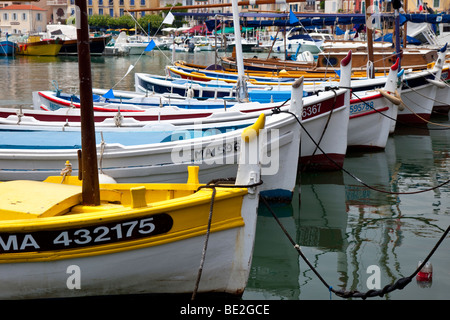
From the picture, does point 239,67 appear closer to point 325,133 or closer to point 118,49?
point 325,133

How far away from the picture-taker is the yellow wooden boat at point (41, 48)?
60906 mm

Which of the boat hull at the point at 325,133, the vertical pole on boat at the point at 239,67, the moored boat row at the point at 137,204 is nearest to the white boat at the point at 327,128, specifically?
the boat hull at the point at 325,133

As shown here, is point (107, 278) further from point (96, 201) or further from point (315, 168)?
point (315, 168)

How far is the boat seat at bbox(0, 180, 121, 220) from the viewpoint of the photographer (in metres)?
6.73

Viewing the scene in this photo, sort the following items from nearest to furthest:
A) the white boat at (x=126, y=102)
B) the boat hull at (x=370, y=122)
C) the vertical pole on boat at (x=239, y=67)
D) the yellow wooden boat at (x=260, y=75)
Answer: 1. the vertical pole on boat at (x=239, y=67)
2. the white boat at (x=126, y=102)
3. the boat hull at (x=370, y=122)
4. the yellow wooden boat at (x=260, y=75)

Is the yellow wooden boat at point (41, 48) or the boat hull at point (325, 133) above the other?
the yellow wooden boat at point (41, 48)

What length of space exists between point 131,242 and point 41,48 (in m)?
58.5

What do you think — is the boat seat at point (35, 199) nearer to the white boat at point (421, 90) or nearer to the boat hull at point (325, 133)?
the boat hull at point (325, 133)

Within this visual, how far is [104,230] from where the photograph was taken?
6363mm

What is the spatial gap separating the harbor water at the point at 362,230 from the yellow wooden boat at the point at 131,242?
732 mm
